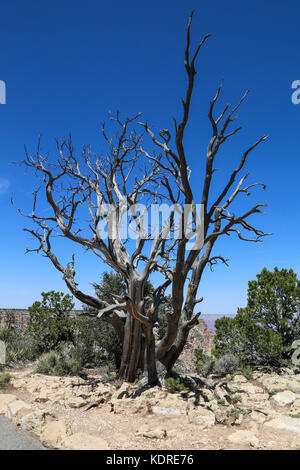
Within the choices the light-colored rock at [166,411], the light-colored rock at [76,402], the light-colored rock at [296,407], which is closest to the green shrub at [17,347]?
the light-colored rock at [76,402]

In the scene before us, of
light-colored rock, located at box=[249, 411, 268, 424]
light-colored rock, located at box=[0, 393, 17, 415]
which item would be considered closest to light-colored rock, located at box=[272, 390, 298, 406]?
light-colored rock, located at box=[249, 411, 268, 424]

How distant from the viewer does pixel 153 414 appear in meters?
6.07

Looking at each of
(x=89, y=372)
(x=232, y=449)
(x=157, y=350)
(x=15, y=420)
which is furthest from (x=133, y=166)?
(x=232, y=449)

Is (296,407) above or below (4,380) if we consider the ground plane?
below

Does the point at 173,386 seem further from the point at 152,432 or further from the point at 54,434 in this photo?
the point at 54,434

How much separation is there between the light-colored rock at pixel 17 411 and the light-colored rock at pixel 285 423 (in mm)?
4055

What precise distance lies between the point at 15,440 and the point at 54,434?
2.11ft

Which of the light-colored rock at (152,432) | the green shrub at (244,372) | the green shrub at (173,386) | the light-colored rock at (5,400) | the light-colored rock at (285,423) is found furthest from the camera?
the green shrub at (244,372)

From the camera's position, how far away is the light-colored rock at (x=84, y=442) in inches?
176

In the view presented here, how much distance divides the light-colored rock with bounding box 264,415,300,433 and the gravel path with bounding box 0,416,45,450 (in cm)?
350

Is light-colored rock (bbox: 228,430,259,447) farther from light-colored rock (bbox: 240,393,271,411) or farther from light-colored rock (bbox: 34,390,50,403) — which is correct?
light-colored rock (bbox: 34,390,50,403)

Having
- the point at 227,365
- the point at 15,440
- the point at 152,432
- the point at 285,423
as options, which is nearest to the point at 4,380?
the point at 15,440
